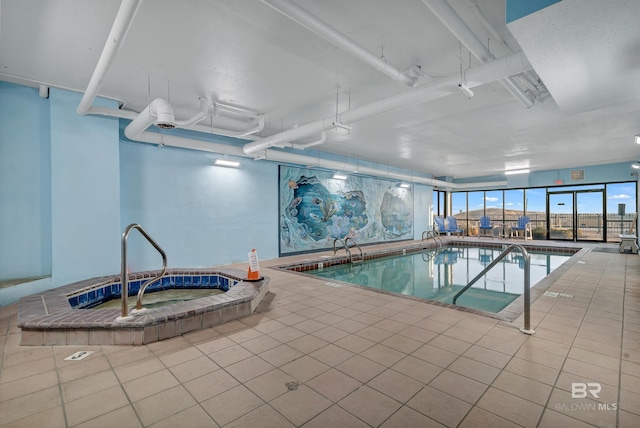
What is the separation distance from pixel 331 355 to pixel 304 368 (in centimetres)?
27

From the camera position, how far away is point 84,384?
1.85 m

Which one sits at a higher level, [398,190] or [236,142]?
[236,142]

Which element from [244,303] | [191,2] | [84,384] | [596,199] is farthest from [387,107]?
[596,199]

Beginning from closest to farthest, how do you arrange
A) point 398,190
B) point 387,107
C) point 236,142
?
point 387,107, point 236,142, point 398,190

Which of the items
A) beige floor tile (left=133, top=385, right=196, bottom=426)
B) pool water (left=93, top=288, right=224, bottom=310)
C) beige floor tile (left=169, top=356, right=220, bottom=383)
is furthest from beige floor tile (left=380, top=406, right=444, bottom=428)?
pool water (left=93, top=288, right=224, bottom=310)

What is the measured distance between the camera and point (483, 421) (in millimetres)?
1512

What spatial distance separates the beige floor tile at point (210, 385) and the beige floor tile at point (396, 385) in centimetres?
90

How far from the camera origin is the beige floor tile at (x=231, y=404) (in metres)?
1.56

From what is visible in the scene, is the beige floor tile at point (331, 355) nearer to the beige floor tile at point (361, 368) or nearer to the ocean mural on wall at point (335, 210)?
the beige floor tile at point (361, 368)

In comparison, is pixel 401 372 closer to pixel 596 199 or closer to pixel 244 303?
pixel 244 303

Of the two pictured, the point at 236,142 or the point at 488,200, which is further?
the point at 488,200

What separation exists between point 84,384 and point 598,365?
3449 mm

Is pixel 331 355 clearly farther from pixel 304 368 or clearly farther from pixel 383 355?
pixel 383 355

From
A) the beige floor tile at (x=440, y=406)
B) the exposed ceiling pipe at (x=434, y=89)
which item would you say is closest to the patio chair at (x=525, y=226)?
the exposed ceiling pipe at (x=434, y=89)
